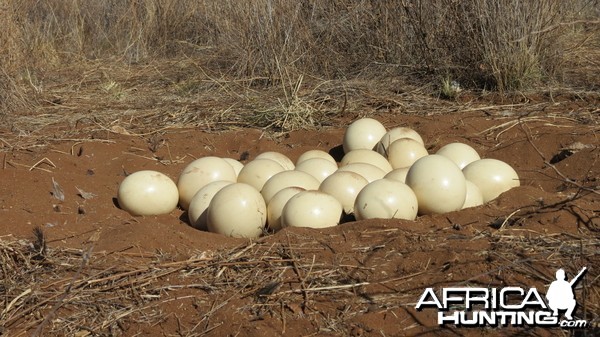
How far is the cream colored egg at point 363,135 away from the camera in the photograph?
581 cm

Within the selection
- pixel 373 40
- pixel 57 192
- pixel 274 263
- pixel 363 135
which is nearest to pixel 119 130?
pixel 57 192

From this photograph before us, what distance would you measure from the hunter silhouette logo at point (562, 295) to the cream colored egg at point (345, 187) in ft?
5.14

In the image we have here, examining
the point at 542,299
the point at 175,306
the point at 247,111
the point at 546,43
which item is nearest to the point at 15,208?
the point at 175,306

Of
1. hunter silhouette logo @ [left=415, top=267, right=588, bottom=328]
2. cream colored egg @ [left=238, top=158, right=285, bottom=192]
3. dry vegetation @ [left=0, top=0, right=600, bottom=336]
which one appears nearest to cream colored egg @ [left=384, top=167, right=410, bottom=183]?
cream colored egg @ [left=238, top=158, right=285, bottom=192]

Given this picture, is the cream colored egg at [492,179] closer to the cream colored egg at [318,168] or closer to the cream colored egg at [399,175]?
the cream colored egg at [399,175]

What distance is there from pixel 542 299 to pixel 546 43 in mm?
5096

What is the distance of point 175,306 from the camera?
11.5 ft

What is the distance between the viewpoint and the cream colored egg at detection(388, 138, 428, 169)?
532cm

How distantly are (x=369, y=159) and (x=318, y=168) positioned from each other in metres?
0.35

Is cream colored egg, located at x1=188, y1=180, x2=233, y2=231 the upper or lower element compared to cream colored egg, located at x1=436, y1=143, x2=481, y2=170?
lower

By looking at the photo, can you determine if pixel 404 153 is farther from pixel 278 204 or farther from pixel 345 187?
pixel 278 204

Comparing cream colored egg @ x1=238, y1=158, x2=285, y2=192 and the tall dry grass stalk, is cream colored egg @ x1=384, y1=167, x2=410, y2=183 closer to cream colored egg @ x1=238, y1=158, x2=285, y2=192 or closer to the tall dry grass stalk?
cream colored egg @ x1=238, y1=158, x2=285, y2=192

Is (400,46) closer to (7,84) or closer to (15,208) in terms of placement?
(7,84)

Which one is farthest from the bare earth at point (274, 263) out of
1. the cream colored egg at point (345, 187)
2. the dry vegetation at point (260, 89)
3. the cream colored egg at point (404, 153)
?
the cream colored egg at point (404, 153)
